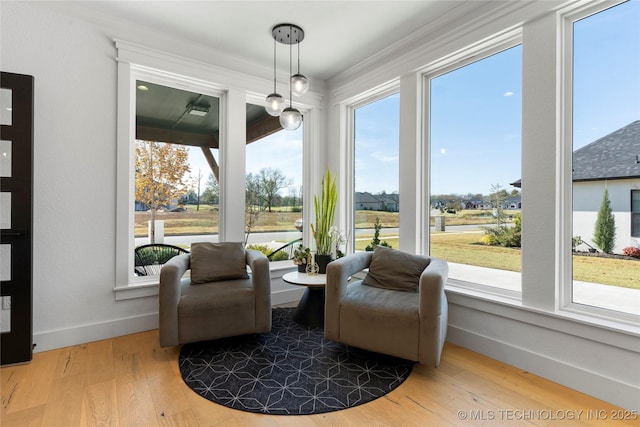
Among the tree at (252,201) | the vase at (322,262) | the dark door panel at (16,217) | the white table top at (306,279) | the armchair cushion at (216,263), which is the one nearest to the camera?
the dark door panel at (16,217)

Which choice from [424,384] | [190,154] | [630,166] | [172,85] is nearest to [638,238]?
[630,166]

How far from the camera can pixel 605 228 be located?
190cm

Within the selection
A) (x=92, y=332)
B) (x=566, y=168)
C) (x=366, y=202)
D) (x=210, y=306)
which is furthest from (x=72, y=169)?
(x=566, y=168)

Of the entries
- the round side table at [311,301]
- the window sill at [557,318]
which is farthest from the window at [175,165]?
the window sill at [557,318]

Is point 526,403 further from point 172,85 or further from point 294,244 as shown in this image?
point 172,85

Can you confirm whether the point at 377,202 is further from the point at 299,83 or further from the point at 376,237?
the point at 299,83

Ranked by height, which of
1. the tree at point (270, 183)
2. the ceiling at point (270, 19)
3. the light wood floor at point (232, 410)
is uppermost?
the ceiling at point (270, 19)

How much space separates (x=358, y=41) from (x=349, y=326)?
8.26 ft

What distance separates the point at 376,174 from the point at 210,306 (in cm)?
222

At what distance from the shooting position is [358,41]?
2922mm

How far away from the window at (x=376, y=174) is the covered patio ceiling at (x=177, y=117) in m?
1.30

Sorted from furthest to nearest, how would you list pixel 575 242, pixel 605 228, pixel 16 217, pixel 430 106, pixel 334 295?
1. pixel 430 106
2. pixel 334 295
3. pixel 16 217
4. pixel 575 242
5. pixel 605 228

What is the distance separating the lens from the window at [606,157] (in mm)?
1819

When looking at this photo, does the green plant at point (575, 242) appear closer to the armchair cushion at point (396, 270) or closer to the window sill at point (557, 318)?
the window sill at point (557, 318)
